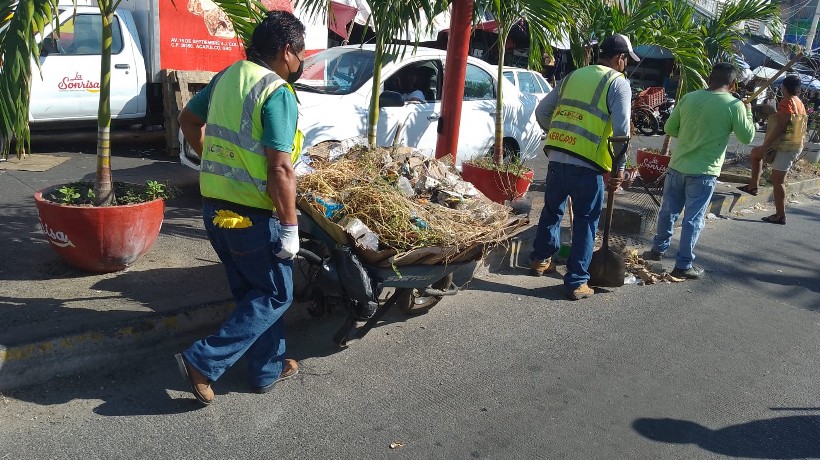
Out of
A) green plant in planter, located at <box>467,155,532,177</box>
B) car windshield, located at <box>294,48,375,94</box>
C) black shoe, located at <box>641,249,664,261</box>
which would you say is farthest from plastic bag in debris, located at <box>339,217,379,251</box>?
black shoe, located at <box>641,249,664,261</box>

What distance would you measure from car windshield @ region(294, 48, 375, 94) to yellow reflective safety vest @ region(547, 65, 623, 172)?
105 inches

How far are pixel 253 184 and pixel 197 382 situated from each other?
1035 millimetres

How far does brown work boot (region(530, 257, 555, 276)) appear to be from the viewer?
245 inches

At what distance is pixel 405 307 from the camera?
16.2 ft

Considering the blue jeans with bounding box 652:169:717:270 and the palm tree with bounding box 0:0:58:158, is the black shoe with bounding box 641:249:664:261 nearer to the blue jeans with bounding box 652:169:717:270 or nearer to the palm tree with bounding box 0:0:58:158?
the blue jeans with bounding box 652:169:717:270

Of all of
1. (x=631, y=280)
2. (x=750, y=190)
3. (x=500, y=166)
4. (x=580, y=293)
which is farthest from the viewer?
(x=750, y=190)

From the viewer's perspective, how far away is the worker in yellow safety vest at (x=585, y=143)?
17.7 ft

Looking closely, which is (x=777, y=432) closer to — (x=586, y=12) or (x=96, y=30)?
(x=586, y=12)

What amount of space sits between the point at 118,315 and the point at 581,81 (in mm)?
3753

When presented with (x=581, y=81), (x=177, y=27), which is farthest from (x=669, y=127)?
(x=177, y=27)

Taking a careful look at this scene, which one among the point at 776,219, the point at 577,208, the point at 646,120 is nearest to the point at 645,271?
the point at 577,208

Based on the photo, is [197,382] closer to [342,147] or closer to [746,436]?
[342,147]

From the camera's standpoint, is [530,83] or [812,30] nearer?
[530,83]

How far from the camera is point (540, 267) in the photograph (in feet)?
20.6
